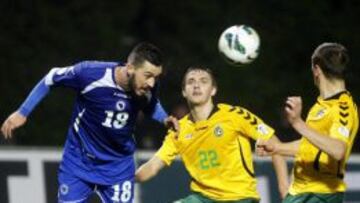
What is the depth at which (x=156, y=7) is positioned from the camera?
747 inches

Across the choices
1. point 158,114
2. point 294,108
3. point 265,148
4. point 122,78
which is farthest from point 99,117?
point 294,108

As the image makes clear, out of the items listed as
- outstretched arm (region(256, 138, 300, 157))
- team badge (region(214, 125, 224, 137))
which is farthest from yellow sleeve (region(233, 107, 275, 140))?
outstretched arm (region(256, 138, 300, 157))

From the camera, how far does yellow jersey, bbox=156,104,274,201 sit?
8844mm

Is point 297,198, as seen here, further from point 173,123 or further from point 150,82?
point 150,82

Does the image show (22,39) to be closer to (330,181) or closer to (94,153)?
(94,153)

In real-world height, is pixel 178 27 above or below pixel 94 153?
above

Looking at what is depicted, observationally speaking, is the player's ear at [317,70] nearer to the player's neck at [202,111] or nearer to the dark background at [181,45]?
the player's neck at [202,111]

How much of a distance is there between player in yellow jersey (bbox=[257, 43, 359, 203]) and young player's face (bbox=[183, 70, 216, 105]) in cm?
93

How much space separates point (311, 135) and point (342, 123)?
1.46 ft

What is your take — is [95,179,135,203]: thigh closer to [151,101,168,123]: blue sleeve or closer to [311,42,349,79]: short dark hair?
[151,101,168,123]: blue sleeve

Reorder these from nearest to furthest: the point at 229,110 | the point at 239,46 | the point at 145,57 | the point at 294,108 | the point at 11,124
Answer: the point at 294,108 → the point at 11,124 → the point at 145,57 → the point at 229,110 → the point at 239,46

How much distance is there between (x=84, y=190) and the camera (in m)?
8.85

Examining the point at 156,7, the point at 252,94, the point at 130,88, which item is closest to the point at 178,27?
the point at 156,7

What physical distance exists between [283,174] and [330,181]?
80 cm
